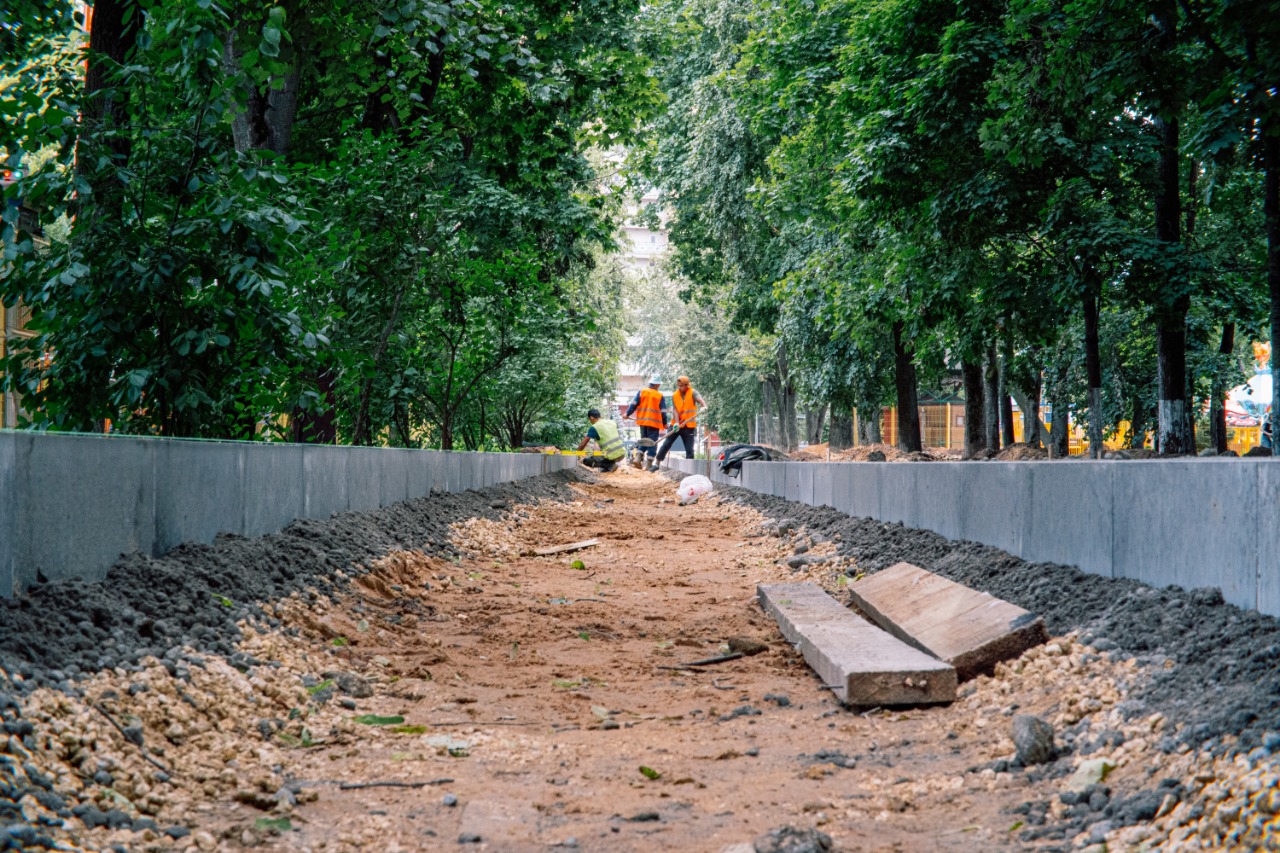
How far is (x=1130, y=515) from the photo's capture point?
496 centimetres

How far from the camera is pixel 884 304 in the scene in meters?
16.8

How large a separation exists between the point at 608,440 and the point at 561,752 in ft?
87.5

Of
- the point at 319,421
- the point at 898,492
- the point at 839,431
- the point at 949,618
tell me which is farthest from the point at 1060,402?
the point at 949,618

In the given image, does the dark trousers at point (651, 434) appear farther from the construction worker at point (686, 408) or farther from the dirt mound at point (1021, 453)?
the dirt mound at point (1021, 453)

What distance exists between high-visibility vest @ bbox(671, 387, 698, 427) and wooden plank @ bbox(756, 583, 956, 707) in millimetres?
18352

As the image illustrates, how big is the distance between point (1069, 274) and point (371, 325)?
841cm

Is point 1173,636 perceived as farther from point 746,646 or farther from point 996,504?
point 996,504

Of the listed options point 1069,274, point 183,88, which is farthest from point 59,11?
point 1069,274

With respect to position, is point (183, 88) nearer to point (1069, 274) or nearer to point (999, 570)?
point (999, 570)

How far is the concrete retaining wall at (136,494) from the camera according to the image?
3.82 m

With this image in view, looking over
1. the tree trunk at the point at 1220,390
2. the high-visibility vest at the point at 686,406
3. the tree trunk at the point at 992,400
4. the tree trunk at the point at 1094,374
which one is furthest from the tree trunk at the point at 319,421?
the tree trunk at the point at 1220,390

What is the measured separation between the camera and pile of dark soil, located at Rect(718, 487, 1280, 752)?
3.11 metres

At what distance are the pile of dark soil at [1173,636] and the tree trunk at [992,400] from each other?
17183 mm

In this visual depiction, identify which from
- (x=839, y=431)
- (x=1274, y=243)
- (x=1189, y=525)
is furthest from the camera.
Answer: (x=839, y=431)
